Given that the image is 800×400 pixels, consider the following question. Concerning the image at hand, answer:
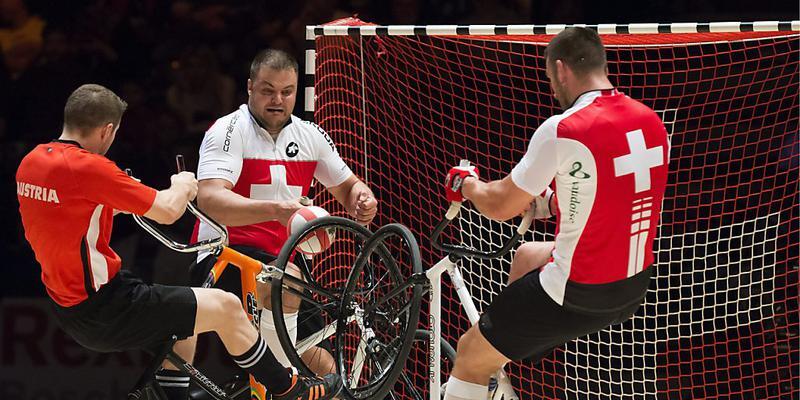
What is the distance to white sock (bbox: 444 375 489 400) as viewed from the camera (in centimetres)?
437

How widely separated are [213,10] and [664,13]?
3.61 meters

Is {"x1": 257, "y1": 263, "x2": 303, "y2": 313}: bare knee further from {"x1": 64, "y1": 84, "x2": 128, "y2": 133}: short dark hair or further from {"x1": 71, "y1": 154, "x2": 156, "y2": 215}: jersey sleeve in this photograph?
{"x1": 64, "y1": 84, "x2": 128, "y2": 133}: short dark hair

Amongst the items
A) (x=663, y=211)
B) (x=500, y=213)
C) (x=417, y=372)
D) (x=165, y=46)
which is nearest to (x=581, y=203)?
(x=500, y=213)

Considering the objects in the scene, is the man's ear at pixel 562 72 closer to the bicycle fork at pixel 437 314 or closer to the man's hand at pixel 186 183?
the bicycle fork at pixel 437 314

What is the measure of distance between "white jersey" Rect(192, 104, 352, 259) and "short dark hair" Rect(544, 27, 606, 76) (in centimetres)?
168

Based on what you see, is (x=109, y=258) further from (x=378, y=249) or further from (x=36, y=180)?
(x=378, y=249)

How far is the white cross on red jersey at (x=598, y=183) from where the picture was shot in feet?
13.2

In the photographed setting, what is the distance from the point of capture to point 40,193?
444 cm

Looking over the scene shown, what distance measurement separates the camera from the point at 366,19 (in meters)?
9.17

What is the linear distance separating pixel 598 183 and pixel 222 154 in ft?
6.43

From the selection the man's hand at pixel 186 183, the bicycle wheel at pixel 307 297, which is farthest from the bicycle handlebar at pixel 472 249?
the man's hand at pixel 186 183

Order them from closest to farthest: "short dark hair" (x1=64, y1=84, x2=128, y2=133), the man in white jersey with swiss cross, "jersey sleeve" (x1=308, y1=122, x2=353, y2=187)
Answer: "short dark hair" (x1=64, y1=84, x2=128, y2=133)
the man in white jersey with swiss cross
"jersey sleeve" (x1=308, y1=122, x2=353, y2=187)

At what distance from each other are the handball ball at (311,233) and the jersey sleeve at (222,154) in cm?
62

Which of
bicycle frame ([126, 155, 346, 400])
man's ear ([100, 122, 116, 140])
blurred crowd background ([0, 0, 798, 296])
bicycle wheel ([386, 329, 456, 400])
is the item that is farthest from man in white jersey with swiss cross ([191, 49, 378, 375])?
blurred crowd background ([0, 0, 798, 296])
